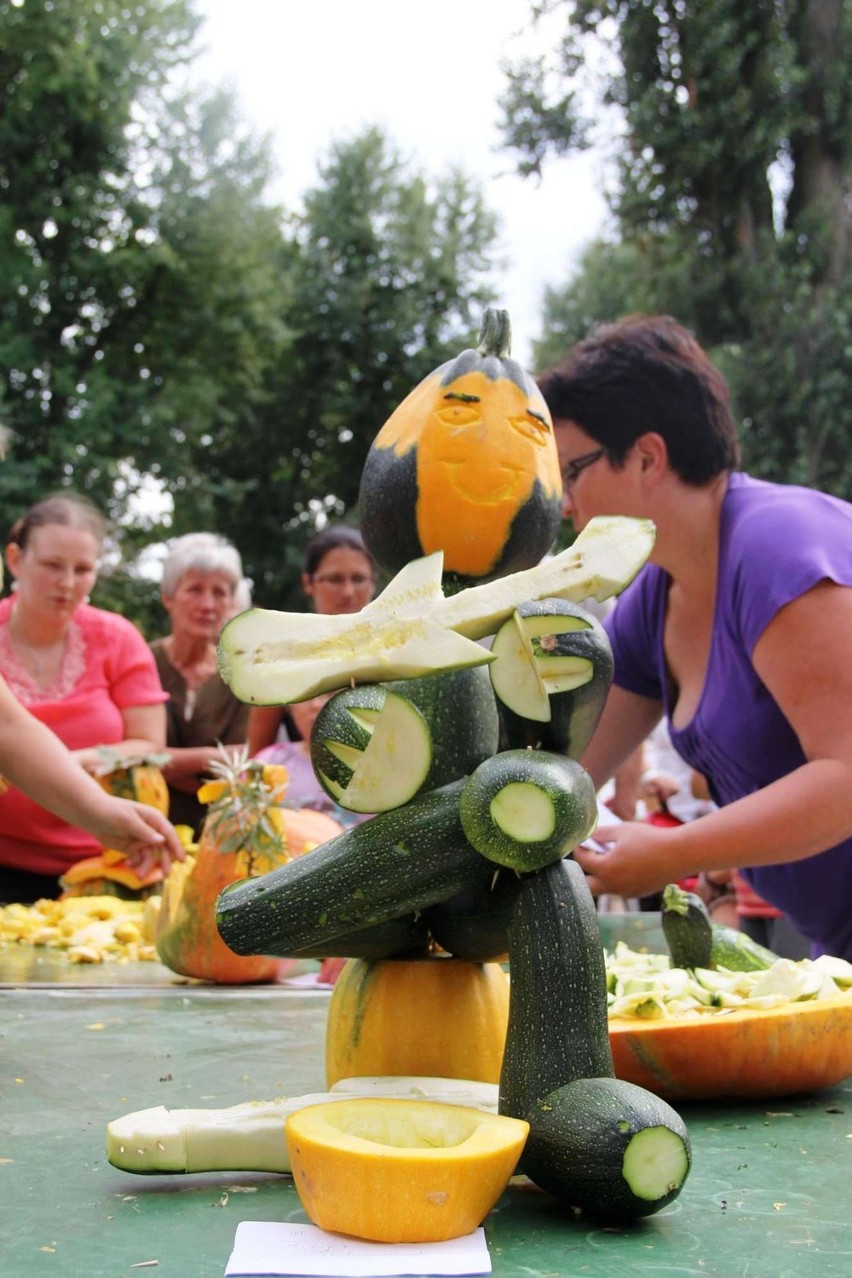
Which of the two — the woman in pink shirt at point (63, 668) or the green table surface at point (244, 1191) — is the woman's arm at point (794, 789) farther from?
the woman in pink shirt at point (63, 668)

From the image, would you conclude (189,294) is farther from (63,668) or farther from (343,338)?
(63,668)

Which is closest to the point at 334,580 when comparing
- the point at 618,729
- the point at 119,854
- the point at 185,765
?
the point at 185,765

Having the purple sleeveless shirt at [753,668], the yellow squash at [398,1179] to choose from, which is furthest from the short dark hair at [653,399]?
the yellow squash at [398,1179]

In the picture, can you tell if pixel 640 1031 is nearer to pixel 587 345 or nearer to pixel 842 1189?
pixel 842 1189

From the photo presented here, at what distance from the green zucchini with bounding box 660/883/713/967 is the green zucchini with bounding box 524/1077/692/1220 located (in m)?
0.62

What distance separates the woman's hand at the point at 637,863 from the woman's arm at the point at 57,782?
107 centimetres

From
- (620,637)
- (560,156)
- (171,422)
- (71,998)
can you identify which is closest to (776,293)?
(560,156)

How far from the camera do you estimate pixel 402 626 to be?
44.6 inches

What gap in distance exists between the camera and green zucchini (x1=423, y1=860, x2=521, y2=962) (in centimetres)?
117

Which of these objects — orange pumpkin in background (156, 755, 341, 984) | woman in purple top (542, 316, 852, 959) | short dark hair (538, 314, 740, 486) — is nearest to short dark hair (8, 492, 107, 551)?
orange pumpkin in background (156, 755, 341, 984)

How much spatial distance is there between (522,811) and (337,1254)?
38 cm

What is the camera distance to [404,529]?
1.38 metres

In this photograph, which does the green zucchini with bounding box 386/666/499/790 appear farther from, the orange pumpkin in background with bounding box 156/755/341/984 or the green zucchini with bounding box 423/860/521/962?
the orange pumpkin in background with bounding box 156/755/341/984

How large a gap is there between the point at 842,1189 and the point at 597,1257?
30cm
